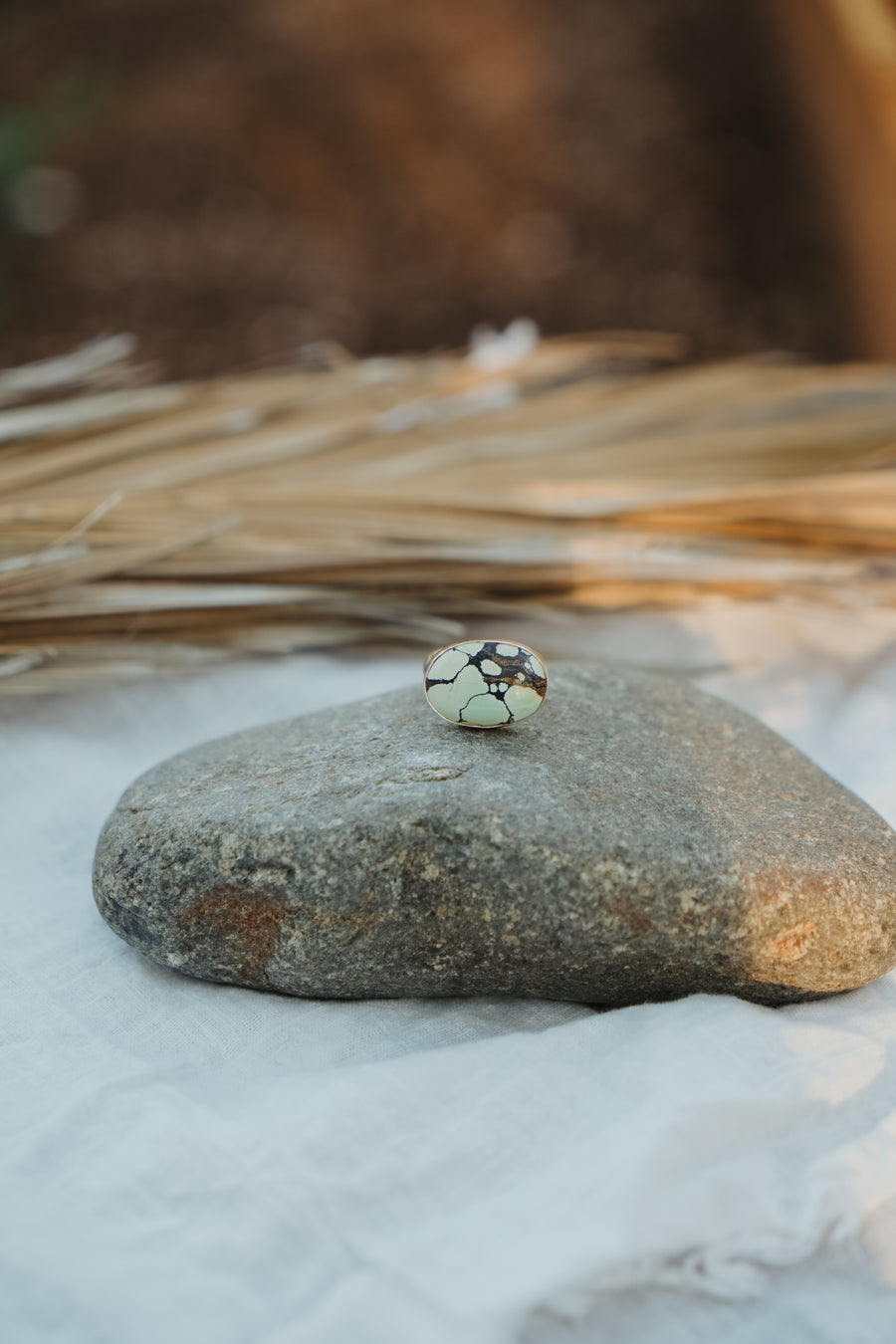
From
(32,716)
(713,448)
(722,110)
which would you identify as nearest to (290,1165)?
(32,716)

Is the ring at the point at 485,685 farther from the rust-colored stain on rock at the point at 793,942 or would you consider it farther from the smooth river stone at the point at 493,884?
the rust-colored stain on rock at the point at 793,942

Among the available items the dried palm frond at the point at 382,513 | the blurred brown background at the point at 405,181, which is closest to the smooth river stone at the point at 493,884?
the dried palm frond at the point at 382,513

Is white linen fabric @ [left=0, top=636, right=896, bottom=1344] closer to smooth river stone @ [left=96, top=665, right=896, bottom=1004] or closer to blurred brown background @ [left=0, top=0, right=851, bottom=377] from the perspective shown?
smooth river stone @ [left=96, top=665, right=896, bottom=1004]

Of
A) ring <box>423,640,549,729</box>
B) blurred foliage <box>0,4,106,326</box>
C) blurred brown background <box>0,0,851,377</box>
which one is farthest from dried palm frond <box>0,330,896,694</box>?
blurred foliage <box>0,4,106,326</box>

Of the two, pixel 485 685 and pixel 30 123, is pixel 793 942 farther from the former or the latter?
pixel 30 123

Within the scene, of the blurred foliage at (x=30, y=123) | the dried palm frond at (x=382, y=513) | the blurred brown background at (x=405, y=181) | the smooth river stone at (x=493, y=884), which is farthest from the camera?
the blurred brown background at (x=405, y=181)

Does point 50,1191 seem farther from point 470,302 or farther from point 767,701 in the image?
point 470,302

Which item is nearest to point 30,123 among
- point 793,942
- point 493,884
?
point 493,884
